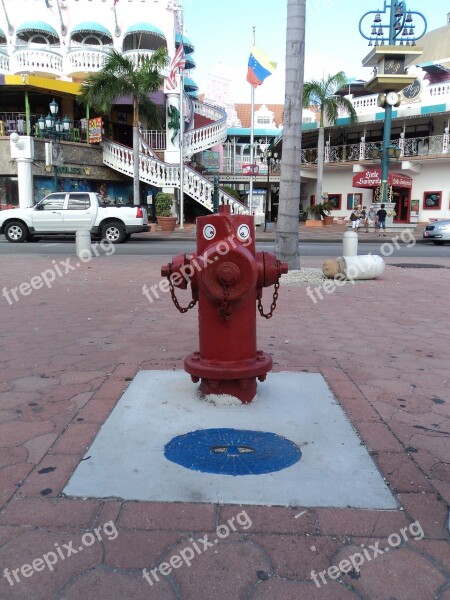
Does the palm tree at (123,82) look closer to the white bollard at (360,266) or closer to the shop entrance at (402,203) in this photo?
the shop entrance at (402,203)

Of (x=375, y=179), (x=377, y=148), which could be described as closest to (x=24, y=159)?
(x=375, y=179)

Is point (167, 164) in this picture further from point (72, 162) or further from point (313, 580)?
point (313, 580)

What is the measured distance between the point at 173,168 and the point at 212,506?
2552 centimetres

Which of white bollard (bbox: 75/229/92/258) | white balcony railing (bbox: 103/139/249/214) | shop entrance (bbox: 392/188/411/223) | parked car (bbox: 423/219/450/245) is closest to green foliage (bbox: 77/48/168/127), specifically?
white balcony railing (bbox: 103/139/249/214)

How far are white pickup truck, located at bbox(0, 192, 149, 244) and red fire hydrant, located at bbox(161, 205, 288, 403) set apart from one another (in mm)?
15450

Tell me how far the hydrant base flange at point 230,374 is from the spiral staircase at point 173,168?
73.5ft

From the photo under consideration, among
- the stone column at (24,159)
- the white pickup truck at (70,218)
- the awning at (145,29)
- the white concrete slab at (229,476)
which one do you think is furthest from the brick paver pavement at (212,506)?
the awning at (145,29)

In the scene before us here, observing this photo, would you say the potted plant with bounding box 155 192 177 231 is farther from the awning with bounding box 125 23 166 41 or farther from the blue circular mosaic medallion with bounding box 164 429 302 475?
the blue circular mosaic medallion with bounding box 164 429 302 475

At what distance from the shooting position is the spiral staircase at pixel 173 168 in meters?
26.6

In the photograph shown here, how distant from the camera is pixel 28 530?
2062 millimetres

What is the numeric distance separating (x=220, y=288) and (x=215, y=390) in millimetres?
696

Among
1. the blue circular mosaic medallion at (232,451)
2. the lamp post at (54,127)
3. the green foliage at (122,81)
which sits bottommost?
the blue circular mosaic medallion at (232,451)

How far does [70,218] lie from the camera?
58.6ft

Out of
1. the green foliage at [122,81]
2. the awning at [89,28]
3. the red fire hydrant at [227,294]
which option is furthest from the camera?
the awning at [89,28]
